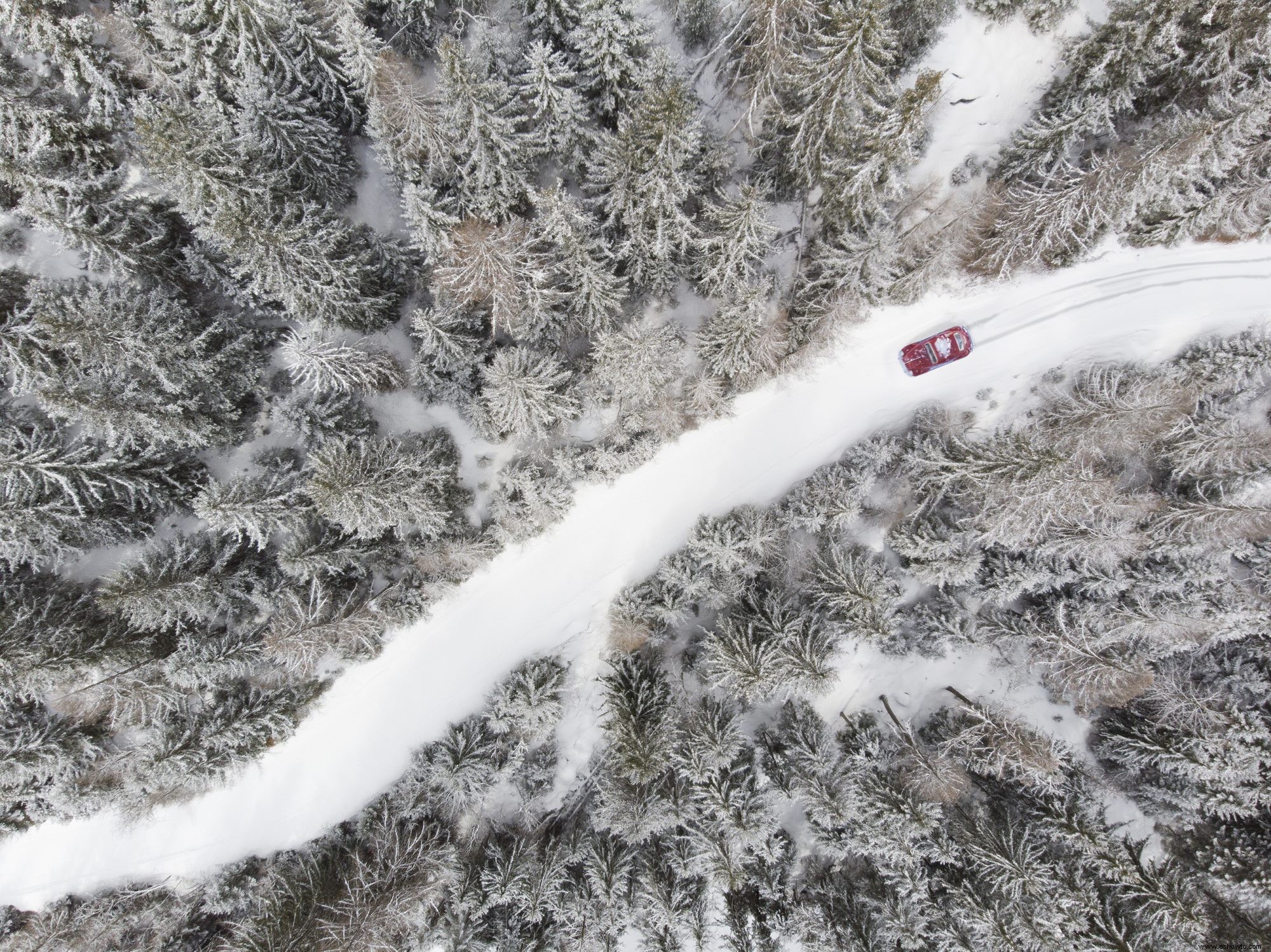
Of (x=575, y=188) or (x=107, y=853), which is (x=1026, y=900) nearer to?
(x=575, y=188)

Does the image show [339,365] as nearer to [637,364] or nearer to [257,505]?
[257,505]

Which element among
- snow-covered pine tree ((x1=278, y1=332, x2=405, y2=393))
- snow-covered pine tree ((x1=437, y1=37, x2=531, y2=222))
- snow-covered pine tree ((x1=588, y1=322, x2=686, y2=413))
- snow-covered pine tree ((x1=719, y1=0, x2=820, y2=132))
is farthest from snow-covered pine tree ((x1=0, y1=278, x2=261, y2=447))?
snow-covered pine tree ((x1=719, y1=0, x2=820, y2=132))

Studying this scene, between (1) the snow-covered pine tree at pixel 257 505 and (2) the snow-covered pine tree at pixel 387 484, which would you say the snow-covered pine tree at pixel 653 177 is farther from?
(1) the snow-covered pine tree at pixel 257 505

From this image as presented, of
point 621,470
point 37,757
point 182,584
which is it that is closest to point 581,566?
point 621,470

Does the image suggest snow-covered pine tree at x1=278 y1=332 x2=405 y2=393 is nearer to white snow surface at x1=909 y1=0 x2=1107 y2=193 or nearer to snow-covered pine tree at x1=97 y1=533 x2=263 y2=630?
snow-covered pine tree at x1=97 y1=533 x2=263 y2=630

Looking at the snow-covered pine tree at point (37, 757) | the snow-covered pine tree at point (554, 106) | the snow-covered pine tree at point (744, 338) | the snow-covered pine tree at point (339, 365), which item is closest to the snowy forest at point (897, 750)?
the snow-covered pine tree at point (37, 757)

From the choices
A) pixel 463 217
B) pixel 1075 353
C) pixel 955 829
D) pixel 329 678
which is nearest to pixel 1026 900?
pixel 955 829
